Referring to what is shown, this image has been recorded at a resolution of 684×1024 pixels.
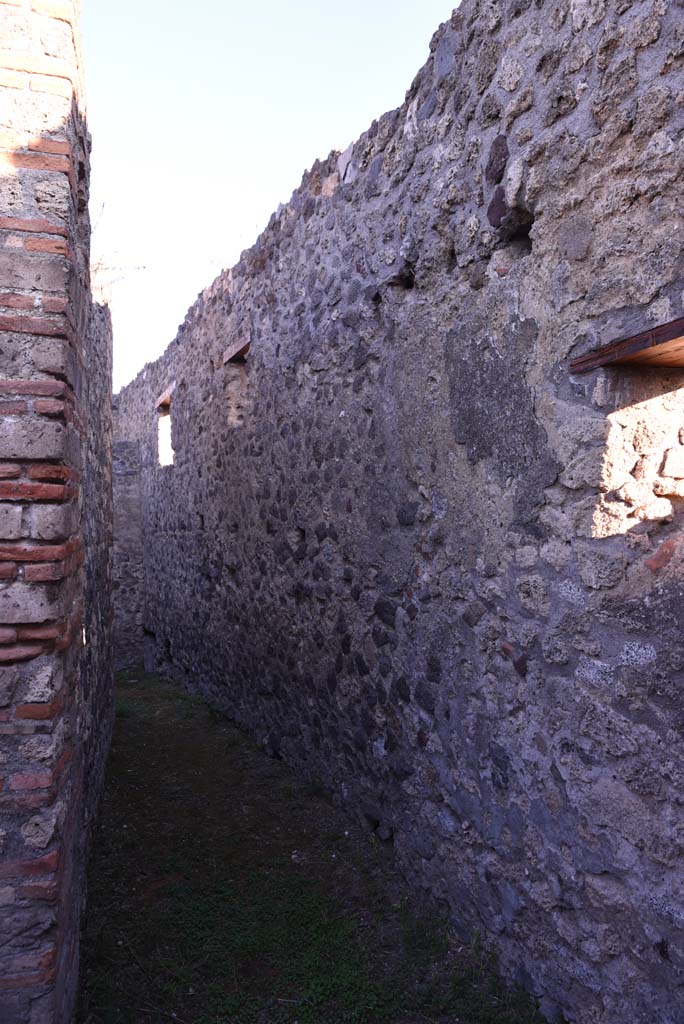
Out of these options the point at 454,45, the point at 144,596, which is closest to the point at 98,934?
the point at 454,45

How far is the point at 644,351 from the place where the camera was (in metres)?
2.10

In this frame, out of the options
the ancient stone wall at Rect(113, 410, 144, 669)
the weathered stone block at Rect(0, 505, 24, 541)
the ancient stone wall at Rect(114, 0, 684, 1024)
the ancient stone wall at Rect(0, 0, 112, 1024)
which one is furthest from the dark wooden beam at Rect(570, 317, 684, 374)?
the ancient stone wall at Rect(113, 410, 144, 669)

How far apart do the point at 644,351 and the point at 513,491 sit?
72 cm

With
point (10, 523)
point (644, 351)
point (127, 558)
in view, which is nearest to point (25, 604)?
point (10, 523)

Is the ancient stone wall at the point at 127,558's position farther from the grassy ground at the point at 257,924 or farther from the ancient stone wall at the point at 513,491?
the ancient stone wall at the point at 513,491

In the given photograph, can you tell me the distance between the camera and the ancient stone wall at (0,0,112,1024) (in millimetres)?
2213

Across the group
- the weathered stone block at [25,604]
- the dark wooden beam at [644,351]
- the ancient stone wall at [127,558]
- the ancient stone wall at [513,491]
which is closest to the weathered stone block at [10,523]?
the weathered stone block at [25,604]

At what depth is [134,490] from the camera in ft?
34.3

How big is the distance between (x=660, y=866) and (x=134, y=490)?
9221mm

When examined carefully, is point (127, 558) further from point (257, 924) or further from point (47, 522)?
point (47, 522)

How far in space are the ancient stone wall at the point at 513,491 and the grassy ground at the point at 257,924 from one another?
0.73 ft

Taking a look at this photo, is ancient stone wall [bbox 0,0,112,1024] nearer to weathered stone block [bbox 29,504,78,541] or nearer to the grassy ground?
weathered stone block [bbox 29,504,78,541]

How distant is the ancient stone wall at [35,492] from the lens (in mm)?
2213

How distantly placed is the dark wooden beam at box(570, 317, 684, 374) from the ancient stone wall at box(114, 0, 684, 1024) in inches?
1.8
